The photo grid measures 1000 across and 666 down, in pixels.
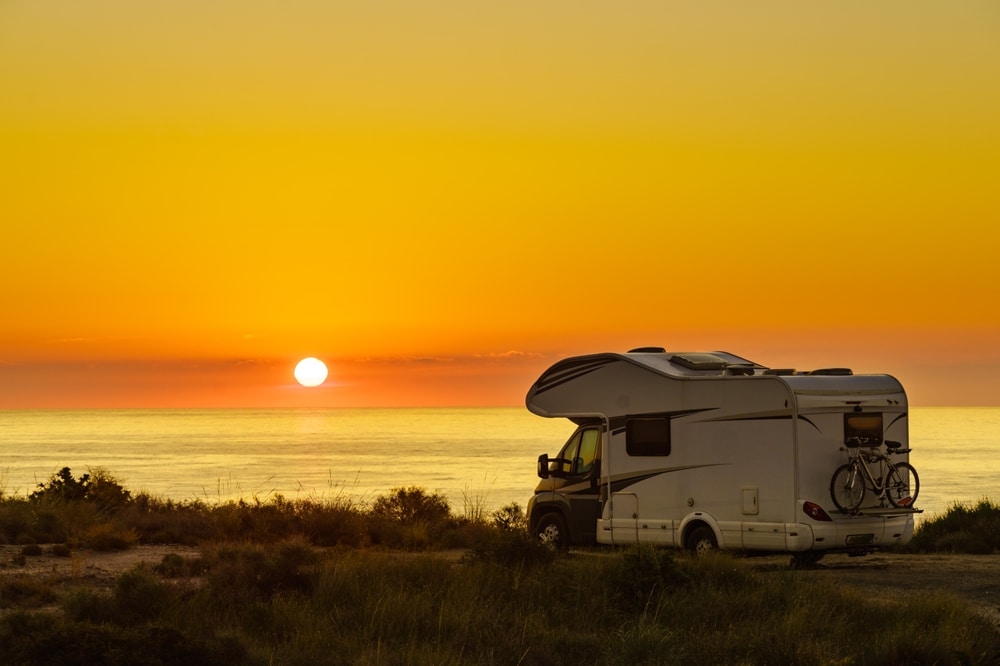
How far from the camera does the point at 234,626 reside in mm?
11977

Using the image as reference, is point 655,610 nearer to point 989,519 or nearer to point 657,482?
point 657,482

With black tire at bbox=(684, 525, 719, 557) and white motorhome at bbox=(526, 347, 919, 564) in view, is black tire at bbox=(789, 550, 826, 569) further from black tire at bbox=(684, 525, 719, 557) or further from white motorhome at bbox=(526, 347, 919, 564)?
black tire at bbox=(684, 525, 719, 557)

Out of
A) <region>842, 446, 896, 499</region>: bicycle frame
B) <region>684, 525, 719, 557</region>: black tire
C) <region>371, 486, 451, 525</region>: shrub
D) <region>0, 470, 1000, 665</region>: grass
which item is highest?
<region>842, 446, 896, 499</region>: bicycle frame

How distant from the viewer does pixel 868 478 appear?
16156 millimetres

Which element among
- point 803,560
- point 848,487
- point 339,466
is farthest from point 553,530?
point 339,466

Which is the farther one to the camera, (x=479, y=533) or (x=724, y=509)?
(x=479, y=533)

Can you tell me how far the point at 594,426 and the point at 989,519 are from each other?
9.43m

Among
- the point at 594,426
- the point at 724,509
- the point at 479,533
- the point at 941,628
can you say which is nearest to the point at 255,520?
the point at 479,533

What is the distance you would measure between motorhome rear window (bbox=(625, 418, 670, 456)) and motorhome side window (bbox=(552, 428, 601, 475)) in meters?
0.69

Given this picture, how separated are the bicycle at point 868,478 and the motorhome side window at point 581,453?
3824 millimetres

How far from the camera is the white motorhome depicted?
52.4 feet

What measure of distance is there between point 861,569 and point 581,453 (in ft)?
14.8

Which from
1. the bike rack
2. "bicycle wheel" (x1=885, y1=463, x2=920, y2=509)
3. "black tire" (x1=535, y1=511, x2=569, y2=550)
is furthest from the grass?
"bicycle wheel" (x1=885, y1=463, x2=920, y2=509)

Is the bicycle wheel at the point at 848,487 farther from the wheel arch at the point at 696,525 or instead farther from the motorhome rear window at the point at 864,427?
the wheel arch at the point at 696,525
